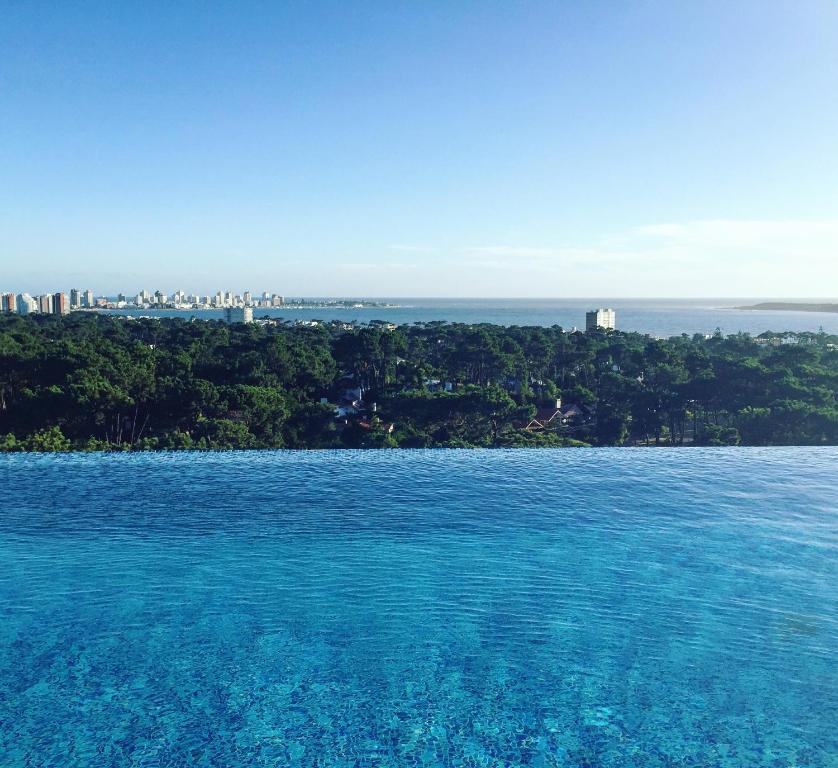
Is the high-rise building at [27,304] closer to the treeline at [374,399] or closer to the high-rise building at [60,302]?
the high-rise building at [60,302]

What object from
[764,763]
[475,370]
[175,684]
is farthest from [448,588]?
[475,370]

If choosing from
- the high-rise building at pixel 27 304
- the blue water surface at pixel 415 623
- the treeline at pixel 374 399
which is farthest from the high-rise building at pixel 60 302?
the blue water surface at pixel 415 623

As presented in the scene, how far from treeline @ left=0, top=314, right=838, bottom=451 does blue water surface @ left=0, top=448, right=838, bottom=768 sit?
413 cm

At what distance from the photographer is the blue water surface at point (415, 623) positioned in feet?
19.3

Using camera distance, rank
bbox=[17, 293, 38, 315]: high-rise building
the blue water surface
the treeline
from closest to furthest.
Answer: the blue water surface → the treeline → bbox=[17, 293, 38, 315]: high-rise building

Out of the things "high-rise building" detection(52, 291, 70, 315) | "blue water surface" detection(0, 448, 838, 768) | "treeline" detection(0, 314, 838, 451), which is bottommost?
"blue water surface" detection(0, 448, 838, 768)

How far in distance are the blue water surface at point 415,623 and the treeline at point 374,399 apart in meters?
4.13

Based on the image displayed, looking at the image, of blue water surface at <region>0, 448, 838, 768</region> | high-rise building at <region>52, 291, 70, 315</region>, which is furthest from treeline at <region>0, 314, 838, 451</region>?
high-rise building at <region>52, 291, 70, 315</region>

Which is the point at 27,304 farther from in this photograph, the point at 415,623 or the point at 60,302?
the point at 415,623

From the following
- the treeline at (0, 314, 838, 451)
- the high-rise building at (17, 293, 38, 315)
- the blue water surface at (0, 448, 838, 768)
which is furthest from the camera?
the high-rise building at (17, 293, 38, 315)

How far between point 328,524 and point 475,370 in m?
19.5

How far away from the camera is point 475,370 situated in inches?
1177

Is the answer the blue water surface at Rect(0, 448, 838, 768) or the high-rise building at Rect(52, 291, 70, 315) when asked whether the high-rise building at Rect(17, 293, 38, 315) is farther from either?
the blue water surface at Rect(0, 448, 838, 768)

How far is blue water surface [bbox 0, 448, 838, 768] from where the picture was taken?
5.89 metres
